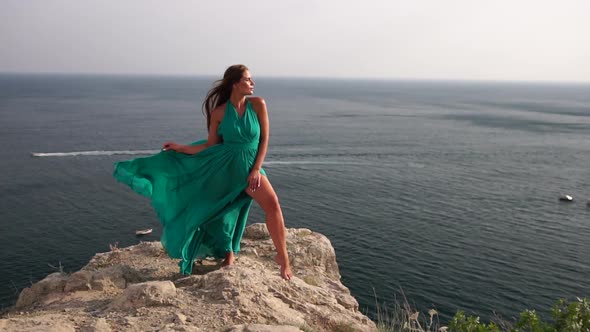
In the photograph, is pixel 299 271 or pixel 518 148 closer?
pixel 299 271

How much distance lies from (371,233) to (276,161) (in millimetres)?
28691

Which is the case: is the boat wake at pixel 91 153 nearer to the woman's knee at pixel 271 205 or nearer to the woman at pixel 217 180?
the woman at pixel 217 180

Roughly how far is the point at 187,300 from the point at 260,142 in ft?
7.45

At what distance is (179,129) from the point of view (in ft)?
305

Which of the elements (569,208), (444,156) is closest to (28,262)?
(569,208)

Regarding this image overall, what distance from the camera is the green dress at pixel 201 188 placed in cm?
697

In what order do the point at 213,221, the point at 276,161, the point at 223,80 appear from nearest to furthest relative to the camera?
the point at 223,80 < the point at 213,221 < the point at 276,161

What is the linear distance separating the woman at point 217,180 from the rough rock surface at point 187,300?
539 mm

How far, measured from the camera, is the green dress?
6.97m

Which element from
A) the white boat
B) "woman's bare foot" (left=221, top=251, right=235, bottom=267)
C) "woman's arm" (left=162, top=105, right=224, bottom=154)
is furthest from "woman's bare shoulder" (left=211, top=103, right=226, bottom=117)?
the white boat

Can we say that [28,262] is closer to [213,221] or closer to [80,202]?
[80,202]

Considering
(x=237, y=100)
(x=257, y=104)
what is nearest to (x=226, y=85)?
(x=237, y=100)

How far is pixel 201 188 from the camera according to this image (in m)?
7.37

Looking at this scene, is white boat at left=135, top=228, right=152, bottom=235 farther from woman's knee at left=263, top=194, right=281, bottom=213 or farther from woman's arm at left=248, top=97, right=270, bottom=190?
woman's knee at left=263, top=194, right=281, bottom=213
